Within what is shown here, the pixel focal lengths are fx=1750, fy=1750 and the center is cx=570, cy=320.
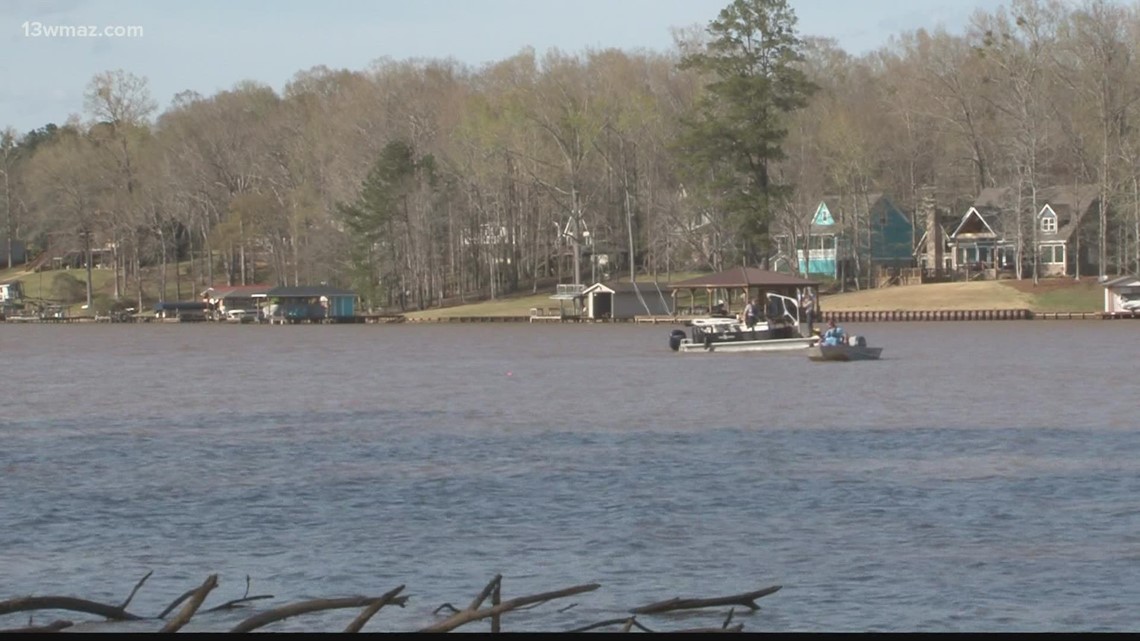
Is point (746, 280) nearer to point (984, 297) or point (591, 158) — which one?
point (984, 297)

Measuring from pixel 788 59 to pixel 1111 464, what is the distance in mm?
85880

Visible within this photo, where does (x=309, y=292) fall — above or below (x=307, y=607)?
above

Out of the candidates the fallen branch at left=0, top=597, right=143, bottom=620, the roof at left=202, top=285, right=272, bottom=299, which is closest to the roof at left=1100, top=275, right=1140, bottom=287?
the roof at left=202, top=285, right=272, bottom=299

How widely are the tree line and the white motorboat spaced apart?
1485 inches

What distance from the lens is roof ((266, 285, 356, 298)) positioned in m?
144

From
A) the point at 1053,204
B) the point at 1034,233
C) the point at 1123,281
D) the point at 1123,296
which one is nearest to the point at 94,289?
the point at 1053,204

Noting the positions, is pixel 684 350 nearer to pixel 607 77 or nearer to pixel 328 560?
pixel 328 560

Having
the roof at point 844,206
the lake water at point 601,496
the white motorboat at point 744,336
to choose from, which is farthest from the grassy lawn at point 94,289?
the lake water at point 601,496

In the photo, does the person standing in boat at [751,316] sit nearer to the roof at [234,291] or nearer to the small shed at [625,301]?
the small shed at [625,301]

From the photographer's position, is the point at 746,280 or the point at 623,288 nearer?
the point at 746,280

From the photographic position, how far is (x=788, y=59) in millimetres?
115000

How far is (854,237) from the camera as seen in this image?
129 meters

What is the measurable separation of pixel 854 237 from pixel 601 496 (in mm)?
103419

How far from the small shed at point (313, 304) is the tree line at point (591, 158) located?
7.63 ft
